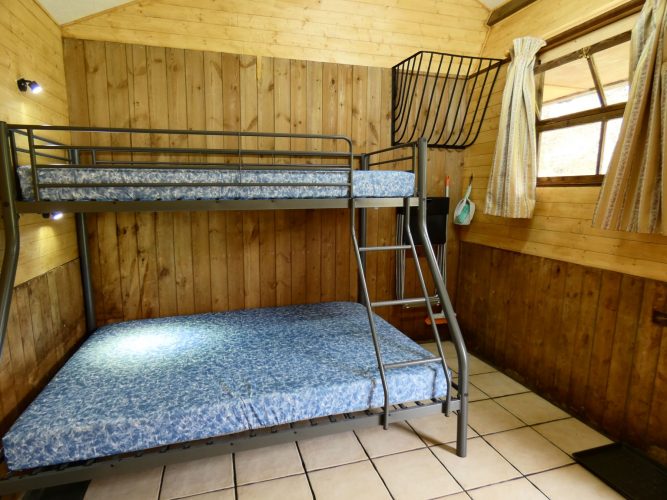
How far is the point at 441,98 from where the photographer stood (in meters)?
3.35

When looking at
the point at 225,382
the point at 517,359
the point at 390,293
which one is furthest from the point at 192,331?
the point at 517,359

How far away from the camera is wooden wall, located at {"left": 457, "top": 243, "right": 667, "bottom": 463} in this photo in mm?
2100

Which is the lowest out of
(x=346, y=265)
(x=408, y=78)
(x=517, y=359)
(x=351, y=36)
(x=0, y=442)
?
(x=517, y=359)

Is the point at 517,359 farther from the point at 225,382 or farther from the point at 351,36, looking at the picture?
the point at 351,36

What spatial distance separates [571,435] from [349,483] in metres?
1.38

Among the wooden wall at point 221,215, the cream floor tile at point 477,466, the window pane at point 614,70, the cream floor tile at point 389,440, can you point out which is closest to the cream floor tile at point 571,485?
the cream floor tile at point 477,466

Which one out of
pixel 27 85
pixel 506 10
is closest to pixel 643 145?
pixel 506 10

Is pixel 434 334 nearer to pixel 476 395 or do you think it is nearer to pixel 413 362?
pixel 413 362

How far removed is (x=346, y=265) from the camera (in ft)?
10.9

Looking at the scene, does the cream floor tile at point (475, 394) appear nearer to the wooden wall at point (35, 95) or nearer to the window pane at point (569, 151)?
the window pane at point (569, 151)

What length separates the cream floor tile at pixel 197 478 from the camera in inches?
74.4

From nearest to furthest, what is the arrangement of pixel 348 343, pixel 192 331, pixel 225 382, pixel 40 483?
pixel 40 483, pixel 225 382, pixel 348 343, pixel 192 331

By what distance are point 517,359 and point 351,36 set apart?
2.79m

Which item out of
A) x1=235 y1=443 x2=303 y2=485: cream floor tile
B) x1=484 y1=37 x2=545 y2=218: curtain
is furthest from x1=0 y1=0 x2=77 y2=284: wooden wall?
x1=484 y1=37 x2=545 y2=218: curtain
